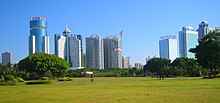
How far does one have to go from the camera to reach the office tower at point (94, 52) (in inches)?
7402

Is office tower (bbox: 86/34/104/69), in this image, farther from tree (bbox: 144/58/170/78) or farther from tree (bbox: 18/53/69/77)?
tree (bbox: 18/53/69/77)

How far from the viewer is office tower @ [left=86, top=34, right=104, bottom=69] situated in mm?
188000

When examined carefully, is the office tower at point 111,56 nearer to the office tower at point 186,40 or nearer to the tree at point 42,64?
the office tower at point 186,40

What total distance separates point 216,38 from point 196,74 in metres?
30.4

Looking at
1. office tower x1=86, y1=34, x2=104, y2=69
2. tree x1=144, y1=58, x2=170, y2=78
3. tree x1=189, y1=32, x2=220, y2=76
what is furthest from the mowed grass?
office tower x1=86, y1=34, x2=104, y2=69

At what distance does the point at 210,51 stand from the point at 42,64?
49.7 meters

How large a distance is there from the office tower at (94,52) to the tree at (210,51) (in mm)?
121044

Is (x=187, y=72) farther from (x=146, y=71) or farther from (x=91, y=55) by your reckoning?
(x=91, y=55)

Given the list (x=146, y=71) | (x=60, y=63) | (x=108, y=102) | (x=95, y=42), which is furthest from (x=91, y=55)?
(x=108, y=102)

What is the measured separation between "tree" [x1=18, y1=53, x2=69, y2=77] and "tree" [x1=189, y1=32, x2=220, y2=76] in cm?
4526

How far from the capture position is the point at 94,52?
190m

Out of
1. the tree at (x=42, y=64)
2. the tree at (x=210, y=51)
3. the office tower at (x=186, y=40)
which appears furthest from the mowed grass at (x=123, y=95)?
the office tower at (x=186, y=40)

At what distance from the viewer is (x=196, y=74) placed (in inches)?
3703

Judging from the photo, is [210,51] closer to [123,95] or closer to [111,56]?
[123,95]
